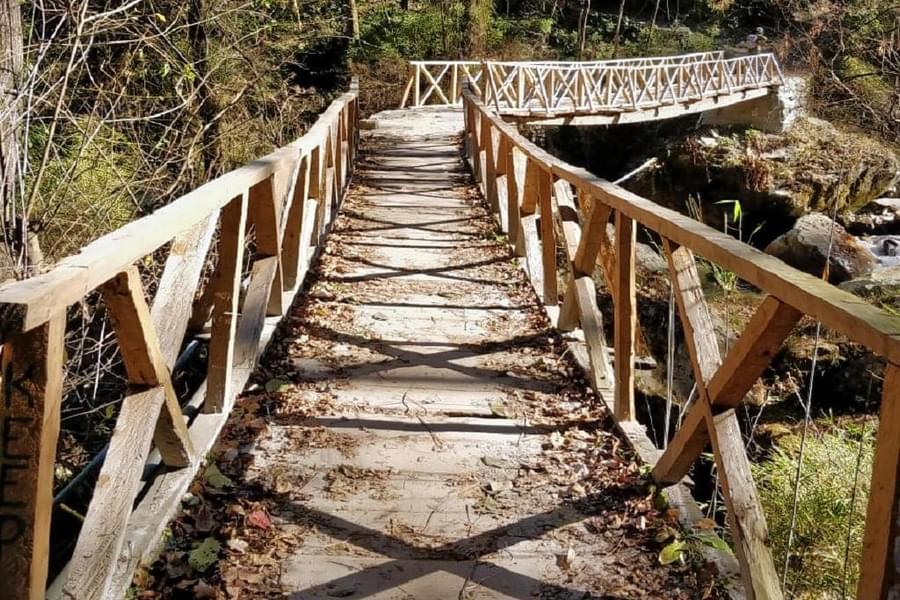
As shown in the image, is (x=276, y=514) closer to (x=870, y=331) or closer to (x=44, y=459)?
(x=44, y=459)

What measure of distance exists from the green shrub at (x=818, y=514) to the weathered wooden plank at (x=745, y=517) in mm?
2550

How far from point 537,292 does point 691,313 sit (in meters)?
3.18

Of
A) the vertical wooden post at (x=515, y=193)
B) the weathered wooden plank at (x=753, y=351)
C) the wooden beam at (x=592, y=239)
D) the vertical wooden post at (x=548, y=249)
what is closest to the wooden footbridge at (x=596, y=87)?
the vertical wooden post at (x=515, y=193)

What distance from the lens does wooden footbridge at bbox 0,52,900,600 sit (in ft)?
5.54

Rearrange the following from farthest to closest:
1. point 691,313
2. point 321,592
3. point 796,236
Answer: point 796,236 → point 691,313 → point 321,592

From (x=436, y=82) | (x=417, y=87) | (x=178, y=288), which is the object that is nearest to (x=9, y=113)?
(x=178, y=288)

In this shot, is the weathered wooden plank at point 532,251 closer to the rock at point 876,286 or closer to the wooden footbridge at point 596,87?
the rock at point 876,286

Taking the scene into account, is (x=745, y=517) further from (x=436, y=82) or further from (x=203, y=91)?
(x=436, y=82)

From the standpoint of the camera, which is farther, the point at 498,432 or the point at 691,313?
the point at 498,432

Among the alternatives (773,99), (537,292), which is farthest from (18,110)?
(773,99)

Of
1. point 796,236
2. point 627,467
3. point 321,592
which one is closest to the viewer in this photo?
point 321,592

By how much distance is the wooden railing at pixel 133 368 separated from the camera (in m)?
1.61

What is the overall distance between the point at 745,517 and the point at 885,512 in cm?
78

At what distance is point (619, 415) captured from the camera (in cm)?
370
